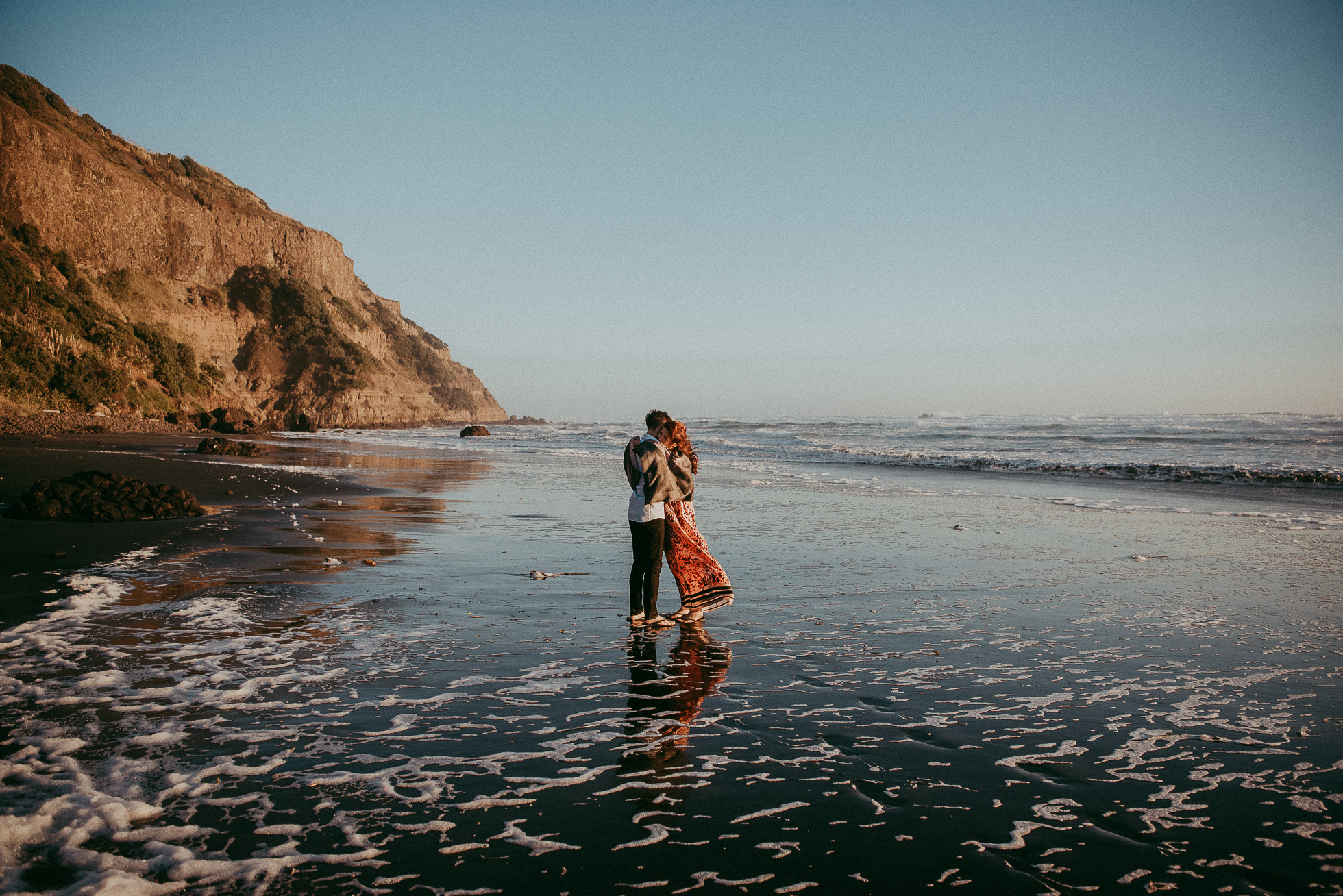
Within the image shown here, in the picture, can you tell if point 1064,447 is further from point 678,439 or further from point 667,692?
point 667,692

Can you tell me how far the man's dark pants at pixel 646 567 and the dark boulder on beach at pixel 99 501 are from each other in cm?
928

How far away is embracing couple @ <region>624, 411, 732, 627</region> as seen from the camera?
666cm

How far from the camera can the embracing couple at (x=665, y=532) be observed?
262 inches

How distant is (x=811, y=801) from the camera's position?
3.39 meters

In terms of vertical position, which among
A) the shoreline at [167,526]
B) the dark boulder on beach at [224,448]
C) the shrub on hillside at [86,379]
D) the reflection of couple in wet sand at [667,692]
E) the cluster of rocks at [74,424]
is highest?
the shrub on hillside at [86,379]

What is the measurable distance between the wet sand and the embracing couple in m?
0.33

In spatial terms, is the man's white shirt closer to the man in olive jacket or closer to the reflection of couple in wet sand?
the man in olive jacket

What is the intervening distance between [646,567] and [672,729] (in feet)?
8.14

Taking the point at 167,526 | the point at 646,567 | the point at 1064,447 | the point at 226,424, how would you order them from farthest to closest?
1. the point at 226,424
2. the point at 1064,447
3. the point at 167,526
4. the point at 646,567

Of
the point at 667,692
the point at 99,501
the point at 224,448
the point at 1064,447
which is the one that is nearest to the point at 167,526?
the point at 99,501

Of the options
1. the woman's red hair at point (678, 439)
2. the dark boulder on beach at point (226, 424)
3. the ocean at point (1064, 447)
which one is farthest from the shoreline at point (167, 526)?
the dark boulder on beach at point (226, 424)

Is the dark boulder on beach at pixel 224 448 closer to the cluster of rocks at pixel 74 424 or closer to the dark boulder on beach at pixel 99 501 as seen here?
the cluster of rocks at pixel 74 424

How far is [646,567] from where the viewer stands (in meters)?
6.64

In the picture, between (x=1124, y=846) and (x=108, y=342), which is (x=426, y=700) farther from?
(x=108, y=342)
